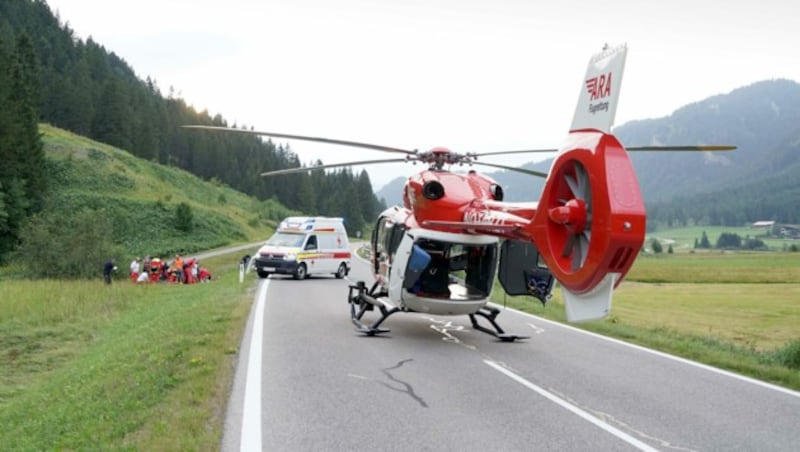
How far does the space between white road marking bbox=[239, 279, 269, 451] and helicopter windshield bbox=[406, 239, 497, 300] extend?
2831mm

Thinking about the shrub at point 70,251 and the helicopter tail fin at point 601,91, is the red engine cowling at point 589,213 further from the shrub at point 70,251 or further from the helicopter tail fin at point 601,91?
the shrub at point 70,251

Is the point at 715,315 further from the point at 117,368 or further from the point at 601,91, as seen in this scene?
the point at 117,368

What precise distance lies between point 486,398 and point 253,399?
2.65 m

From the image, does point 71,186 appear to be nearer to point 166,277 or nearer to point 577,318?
point 166,277

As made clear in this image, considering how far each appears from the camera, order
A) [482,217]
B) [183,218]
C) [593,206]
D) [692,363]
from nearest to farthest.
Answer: [593,206] < [482,217] < [692,363] < [183,218]

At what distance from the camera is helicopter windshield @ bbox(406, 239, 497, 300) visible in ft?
39.4

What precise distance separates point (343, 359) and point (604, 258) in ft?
16.3

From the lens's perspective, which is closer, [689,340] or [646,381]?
[646,381]

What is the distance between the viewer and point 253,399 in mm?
7734

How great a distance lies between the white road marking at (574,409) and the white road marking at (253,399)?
10.8 feet

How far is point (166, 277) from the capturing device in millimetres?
31422

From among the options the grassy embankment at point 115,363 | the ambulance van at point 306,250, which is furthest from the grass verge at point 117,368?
the ambulance van at point 306,250

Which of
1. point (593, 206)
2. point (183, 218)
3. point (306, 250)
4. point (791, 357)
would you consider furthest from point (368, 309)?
point (183, 218)

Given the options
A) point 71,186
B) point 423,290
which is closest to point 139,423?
point 423,290
